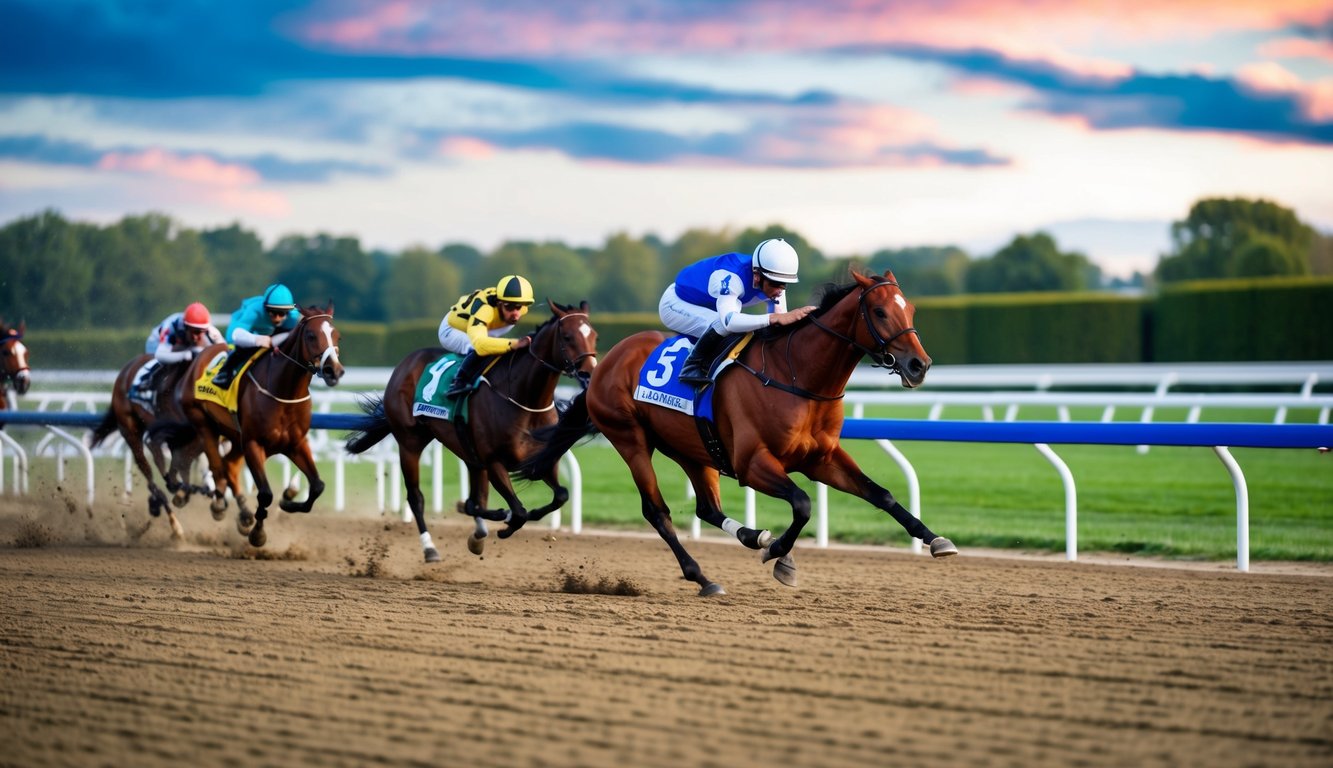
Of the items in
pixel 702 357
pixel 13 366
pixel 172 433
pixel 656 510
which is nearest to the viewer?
pixel 702 357

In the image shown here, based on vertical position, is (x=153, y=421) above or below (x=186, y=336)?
below

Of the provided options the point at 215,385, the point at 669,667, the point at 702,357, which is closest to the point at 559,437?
the point at 702,357

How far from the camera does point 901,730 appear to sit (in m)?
3.66

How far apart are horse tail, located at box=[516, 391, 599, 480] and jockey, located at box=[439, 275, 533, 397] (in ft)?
2.01

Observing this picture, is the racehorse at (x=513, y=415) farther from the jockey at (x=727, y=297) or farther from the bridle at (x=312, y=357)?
the jockey at (x=727, y=297)

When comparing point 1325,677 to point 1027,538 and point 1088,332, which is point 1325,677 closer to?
point 1027,538

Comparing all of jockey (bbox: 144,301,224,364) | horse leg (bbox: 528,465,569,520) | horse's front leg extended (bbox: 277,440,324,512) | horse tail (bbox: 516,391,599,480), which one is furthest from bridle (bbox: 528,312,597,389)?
jockey (bbox: 144,301,224,364)

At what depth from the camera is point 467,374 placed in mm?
8141

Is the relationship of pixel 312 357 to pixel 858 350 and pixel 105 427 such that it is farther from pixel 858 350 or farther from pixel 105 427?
pixel 858 350

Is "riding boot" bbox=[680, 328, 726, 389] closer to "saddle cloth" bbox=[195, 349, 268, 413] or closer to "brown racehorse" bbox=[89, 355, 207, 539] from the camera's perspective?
"saddle cloth" bbox=[195, 349, 268, 413]

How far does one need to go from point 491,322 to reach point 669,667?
13.3ft

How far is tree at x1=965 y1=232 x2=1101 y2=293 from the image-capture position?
4456 cm

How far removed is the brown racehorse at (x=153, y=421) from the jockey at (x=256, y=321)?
707mm

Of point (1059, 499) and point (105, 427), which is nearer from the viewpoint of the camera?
point (1059, 499)
